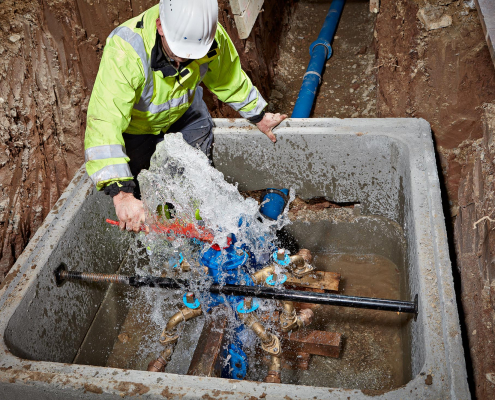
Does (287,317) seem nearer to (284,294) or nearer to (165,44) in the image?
(284,294)

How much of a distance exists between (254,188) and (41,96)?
1.53m

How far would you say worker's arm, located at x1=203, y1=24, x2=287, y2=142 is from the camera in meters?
2.47

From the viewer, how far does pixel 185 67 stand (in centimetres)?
216

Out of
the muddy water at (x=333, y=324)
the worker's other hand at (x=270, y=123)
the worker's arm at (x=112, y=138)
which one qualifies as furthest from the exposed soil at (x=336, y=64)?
the worker's arm at (x=112, y=138)

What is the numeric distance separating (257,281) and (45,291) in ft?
3.19

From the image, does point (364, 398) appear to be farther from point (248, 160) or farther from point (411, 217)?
point (248, 160)

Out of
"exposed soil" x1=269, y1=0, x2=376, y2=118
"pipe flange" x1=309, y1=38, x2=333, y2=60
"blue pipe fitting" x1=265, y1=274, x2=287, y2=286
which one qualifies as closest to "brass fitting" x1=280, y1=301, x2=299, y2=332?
"blue pipe fitting" x1=265, y1=274, x2=287, y2=286

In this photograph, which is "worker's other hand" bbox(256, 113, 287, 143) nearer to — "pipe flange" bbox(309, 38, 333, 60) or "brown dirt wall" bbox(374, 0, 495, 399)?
"brown dirt wall" bbox(374, 0, 495, 399)

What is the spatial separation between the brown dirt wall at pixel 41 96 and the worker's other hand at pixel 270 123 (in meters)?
1.32

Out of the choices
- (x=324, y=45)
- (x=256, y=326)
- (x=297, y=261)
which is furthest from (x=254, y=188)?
(x=324, y=45)

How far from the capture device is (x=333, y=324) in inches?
99.7

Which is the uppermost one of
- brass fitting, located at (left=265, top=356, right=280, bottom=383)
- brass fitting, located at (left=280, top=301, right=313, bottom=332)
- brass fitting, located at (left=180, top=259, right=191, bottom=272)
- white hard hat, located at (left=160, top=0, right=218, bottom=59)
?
white hard hat, located at (left=160, top=0, right=218, bottom=59)

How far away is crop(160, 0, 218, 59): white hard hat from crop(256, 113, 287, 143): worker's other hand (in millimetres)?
623

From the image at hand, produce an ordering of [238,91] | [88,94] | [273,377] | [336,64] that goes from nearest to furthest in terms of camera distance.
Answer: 1. [273,377]
2. [238,91]
3. [88,94]
4. [336,64]
